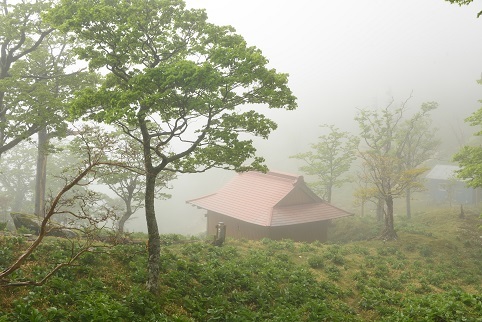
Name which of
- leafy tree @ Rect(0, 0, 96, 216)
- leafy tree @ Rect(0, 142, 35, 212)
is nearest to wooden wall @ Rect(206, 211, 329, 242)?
leafy tree @ Rect(0, 0, 96, 216)

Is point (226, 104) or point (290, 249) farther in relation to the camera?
point (290, 249)

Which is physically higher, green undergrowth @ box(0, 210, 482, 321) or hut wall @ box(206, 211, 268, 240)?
hut wall @ box(206, 211, 268, 240)

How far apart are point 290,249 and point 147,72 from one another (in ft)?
54.2

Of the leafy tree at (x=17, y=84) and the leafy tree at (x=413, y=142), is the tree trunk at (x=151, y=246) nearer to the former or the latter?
the leafy tree at (x=17, y=84)

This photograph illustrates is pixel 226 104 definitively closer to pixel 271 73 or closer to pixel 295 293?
pixel 271 73

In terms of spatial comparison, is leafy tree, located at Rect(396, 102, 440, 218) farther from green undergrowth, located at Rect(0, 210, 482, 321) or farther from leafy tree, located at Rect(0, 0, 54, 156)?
leafy tree, located at Rect(0, 0, 54, 156)

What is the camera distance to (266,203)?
31344 millimetres

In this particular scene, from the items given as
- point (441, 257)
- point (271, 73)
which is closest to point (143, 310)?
point (271, 73)

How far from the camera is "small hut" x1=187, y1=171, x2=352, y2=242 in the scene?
29.5 m

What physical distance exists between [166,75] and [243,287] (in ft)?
28.8

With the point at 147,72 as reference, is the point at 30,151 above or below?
above

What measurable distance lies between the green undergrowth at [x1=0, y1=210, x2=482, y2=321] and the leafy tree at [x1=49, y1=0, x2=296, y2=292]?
1.40 m

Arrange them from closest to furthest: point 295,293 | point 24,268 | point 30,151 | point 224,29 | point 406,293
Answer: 1. point 24,268
2. point 224,29
3. point 295,293
4. point 406,293
5. point 30,151

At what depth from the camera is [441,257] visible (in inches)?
933
